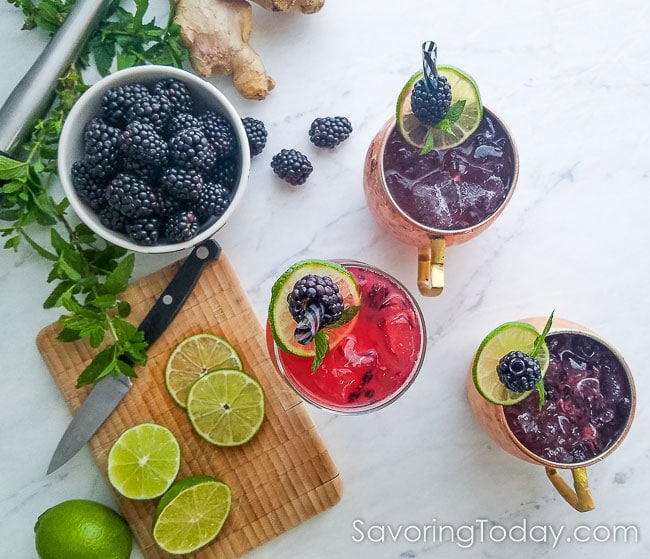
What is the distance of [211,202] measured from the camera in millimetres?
1478

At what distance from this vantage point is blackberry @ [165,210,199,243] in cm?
145

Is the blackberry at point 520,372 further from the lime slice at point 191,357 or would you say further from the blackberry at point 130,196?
the blackberry at point 130,196

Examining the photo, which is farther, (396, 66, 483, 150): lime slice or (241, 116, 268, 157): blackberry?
(241, 116, 268, 157): blackberry

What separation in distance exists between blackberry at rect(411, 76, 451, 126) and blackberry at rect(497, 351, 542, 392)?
1.74 ft

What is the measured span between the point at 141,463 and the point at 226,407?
24 centimetres

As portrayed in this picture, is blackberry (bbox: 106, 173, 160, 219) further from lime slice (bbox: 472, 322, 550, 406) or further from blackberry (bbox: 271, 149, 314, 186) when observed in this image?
lime slice (bbox: 472, 322, 550, 406)

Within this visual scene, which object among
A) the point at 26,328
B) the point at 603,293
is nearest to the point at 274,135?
the point at 26,328

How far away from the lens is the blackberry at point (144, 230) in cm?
145

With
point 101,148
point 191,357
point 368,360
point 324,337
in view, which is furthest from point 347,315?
point 101,148

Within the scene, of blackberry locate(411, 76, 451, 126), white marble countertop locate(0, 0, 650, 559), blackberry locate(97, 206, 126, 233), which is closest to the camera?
blackberry locate(411, 76, 451, 126)

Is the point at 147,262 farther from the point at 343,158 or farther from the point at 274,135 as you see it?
the point at 343,158

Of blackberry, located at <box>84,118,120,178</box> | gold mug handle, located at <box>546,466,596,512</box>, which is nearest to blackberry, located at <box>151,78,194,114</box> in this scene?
blackberry, located at <box>84,118,120,178</box>

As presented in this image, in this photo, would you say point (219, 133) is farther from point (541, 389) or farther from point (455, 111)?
point (541, 389)

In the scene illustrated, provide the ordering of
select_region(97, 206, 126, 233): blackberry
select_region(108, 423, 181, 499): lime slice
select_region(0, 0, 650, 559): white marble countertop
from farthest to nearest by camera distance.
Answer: select_region(0, 0, 650, 559): white marble countertop < select_region(108, 423, 181, 499): lime slice < select_region(97, 206, 126, 233): blackberry
